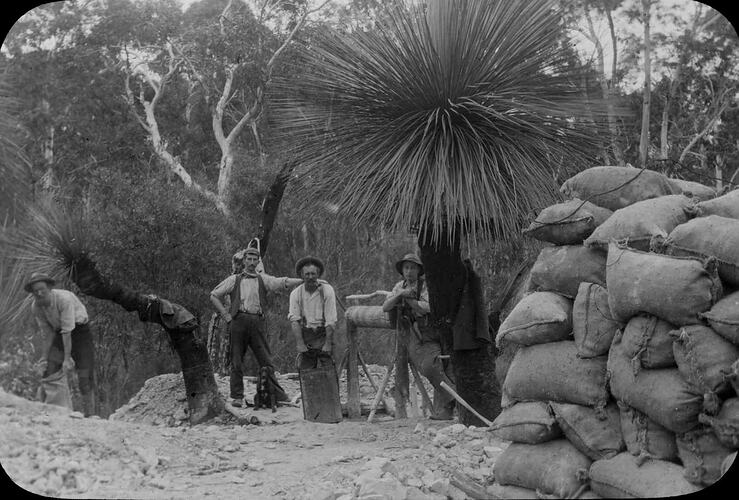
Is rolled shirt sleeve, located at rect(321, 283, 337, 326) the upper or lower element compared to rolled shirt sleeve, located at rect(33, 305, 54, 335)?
lower

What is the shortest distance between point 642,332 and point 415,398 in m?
5.96

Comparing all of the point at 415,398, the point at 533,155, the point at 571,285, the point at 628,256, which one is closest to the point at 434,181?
the point at 533,155

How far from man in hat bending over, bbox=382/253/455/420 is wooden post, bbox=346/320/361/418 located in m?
1.02

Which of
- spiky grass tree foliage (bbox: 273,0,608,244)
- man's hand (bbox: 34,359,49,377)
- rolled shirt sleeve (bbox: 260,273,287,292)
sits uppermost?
spiky grass tree foliage (bbox: 273,0,608,244)

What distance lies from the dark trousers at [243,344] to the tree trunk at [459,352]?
171 centimetres

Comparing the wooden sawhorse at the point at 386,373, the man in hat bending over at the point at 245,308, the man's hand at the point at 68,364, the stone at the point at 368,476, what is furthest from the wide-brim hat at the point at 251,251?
the stone at the point at 368,476

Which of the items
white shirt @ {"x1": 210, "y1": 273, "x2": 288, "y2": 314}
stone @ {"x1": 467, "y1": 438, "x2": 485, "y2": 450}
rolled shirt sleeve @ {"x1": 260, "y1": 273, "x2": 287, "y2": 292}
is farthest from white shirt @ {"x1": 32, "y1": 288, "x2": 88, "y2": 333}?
stone @ {"x1": 467, "y1": 438, "x2": 485, "y2": 450}

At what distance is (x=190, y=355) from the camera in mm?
7793

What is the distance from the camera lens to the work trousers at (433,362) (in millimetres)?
8070

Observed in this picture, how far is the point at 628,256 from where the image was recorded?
13.4ft

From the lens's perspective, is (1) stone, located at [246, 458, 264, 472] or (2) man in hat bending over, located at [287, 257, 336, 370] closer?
(1) stone, located at [246, 458, 264, 472]

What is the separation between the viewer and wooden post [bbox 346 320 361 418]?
29.7 feet

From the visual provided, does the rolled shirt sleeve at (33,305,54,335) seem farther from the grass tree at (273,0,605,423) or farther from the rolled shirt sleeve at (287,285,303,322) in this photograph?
the rolled shirt sleeve at (287,285,303,322)

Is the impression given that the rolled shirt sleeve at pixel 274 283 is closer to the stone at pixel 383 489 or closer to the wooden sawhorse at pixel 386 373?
the wooden sawhorse at pixel 386 373
